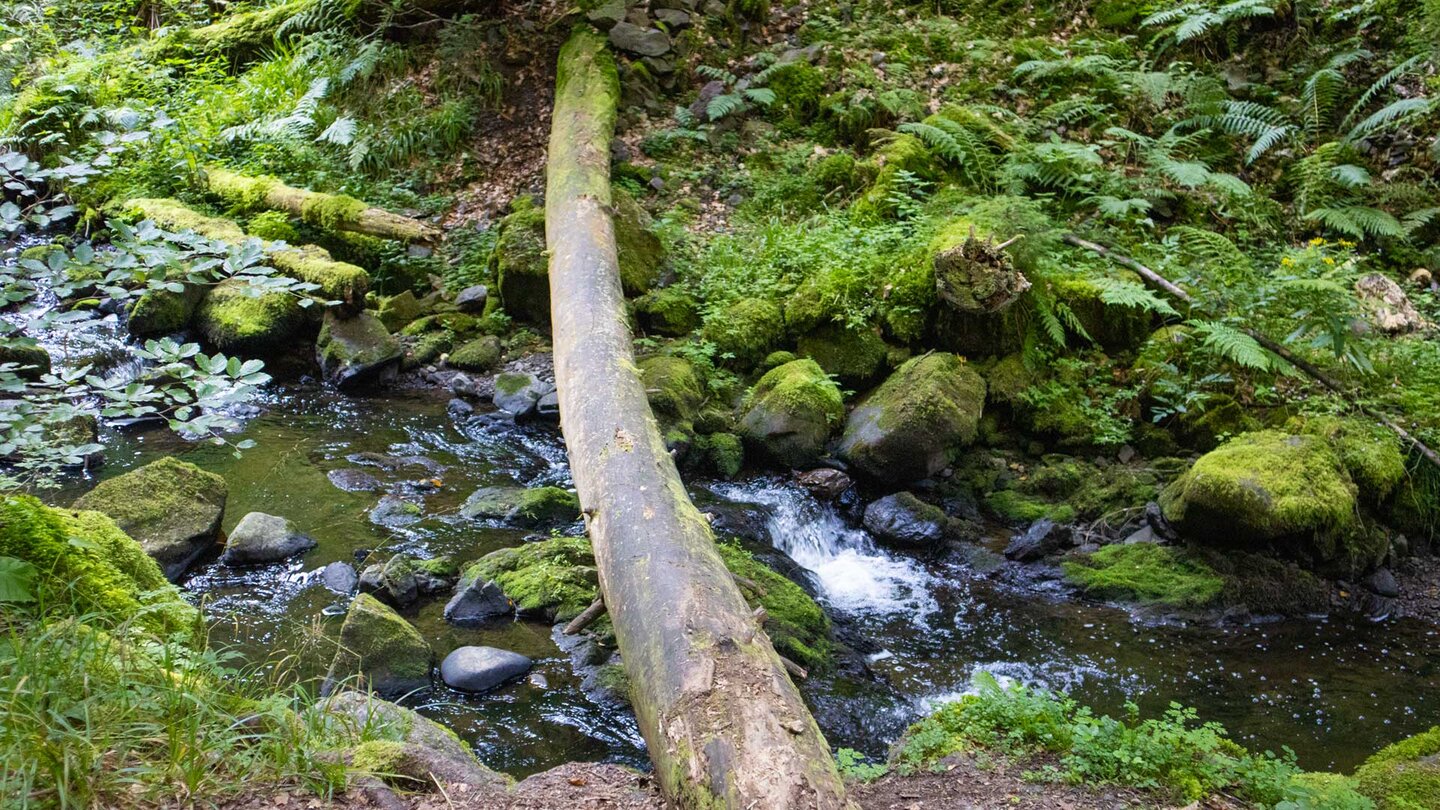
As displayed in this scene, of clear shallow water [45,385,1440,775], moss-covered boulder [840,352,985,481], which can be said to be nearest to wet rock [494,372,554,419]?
clear shallow water [45,385,1440,775]

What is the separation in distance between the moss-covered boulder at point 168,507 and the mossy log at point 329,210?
4.05m

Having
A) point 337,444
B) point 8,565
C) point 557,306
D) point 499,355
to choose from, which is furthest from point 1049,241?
point 8,565

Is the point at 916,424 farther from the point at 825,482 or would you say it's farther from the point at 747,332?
the point at 747,332

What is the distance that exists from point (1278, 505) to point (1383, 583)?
97 cm

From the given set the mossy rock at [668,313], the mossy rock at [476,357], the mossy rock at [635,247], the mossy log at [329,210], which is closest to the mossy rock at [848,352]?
the mossy rock at [668,313]

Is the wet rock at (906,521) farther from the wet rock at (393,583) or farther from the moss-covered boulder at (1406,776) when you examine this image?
the wet rock at (393,583)

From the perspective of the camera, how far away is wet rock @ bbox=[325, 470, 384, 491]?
591cm

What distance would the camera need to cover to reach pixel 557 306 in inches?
239

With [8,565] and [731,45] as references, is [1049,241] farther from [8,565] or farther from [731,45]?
[8,565]

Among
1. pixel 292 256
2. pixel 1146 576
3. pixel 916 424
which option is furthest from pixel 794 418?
pixel 292 256

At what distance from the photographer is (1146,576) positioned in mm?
5441

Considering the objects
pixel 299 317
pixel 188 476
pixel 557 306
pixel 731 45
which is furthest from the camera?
pixel 731 45

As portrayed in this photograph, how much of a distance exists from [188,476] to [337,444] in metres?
1.50

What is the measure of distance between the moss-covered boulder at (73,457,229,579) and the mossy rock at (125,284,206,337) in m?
3.04
